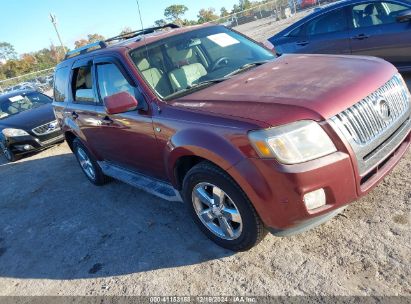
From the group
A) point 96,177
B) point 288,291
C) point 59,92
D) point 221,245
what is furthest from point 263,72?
point 59,92

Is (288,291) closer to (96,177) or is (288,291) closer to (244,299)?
(244,299)

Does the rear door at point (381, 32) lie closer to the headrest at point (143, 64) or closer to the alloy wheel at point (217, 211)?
the headrest at point (143, 64)

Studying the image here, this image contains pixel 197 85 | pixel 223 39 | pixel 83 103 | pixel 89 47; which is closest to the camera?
pixel 197 85

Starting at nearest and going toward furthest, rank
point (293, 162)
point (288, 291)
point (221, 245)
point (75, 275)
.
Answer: point (293, 162) → point (288, 291) → point (221, 245) → point (75, 275)

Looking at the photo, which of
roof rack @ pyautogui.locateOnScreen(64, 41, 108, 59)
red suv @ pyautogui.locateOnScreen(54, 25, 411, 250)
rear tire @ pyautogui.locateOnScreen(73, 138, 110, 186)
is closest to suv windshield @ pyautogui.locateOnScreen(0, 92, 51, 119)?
rear tire @ pyautogui.locateOnScreen(73, 138, 110, 186)

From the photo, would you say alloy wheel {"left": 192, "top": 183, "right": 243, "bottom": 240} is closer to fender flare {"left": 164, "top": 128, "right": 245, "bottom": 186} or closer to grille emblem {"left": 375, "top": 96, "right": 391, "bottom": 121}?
fender flare {"left": 164, "top": 128, "right": 245, "bottom": 186}

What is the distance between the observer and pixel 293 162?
259 centimetres

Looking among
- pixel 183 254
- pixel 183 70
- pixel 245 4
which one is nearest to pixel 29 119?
pixel 183 70

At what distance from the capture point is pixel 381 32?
6.46 m

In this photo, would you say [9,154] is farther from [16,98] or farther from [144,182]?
[144,182]

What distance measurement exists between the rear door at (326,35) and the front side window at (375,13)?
207 mm

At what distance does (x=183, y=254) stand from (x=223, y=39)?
7.94 ft

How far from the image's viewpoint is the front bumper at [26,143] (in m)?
8.62

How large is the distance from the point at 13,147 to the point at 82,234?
5.27m
